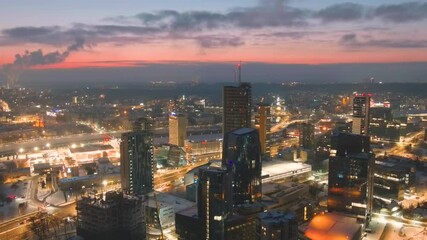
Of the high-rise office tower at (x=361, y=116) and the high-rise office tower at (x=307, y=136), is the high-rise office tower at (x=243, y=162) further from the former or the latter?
the high-rise office tower at (x=361, y=116)

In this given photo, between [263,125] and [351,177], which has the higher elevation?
[263,125]

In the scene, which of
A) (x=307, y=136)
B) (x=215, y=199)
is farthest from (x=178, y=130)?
(x=215, y=199)

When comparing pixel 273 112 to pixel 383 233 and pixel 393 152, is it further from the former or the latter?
pixel 383 233

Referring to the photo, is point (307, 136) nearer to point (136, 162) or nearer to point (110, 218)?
point (136, 162)

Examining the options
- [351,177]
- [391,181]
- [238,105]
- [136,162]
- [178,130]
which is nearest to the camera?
[351,177]

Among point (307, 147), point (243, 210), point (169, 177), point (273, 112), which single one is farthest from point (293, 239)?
point (273, 112)
